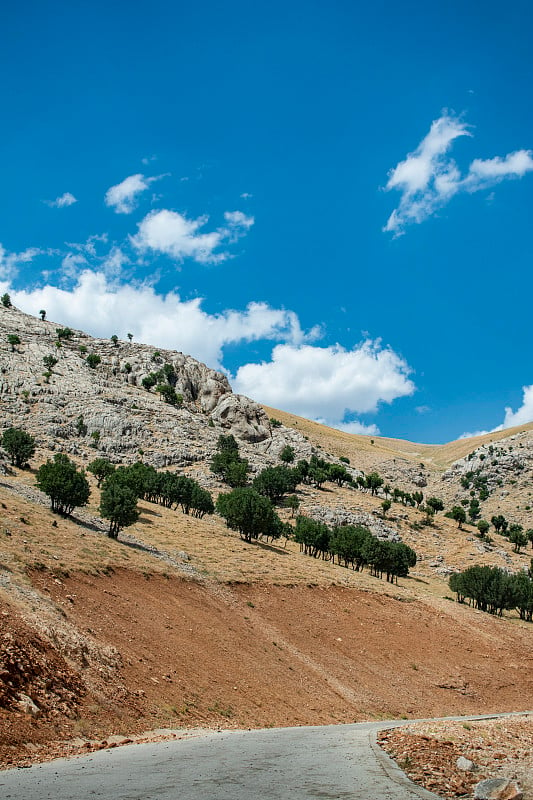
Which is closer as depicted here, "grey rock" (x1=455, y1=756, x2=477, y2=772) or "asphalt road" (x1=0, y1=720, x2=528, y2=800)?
"asphalt road" (x1=0, y1=720, x2=528, y2=800)

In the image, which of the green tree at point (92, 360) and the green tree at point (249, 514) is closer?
the green tree at point (249, 514)

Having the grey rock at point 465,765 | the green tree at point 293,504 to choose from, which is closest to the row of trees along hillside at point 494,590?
the green tree at point 293,504

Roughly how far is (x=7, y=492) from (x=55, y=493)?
14.7 ft

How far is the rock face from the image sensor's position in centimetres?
9206

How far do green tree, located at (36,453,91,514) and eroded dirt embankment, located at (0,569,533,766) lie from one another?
14.2 m

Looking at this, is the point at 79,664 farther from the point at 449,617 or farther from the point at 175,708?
the point at 449,617

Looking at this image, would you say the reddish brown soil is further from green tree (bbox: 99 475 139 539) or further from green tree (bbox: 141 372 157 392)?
green tree (bbox: 141 372 157 392)

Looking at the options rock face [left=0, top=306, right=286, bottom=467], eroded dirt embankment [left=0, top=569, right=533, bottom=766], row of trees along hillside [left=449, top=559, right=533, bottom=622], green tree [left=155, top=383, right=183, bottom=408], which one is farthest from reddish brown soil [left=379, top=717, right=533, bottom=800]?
green tree [left=155, top=383, right=183, bottom=408]

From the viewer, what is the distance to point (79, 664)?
61.7 feet

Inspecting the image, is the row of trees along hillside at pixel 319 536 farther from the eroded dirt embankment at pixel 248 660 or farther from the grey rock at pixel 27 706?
the grey rock at pixel 27 706

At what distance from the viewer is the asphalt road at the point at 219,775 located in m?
8.33

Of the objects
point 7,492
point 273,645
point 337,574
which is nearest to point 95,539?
point 7,492

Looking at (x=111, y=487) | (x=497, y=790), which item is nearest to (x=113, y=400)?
(x=111, y=487)

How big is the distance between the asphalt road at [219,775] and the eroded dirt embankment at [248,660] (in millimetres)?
2586
